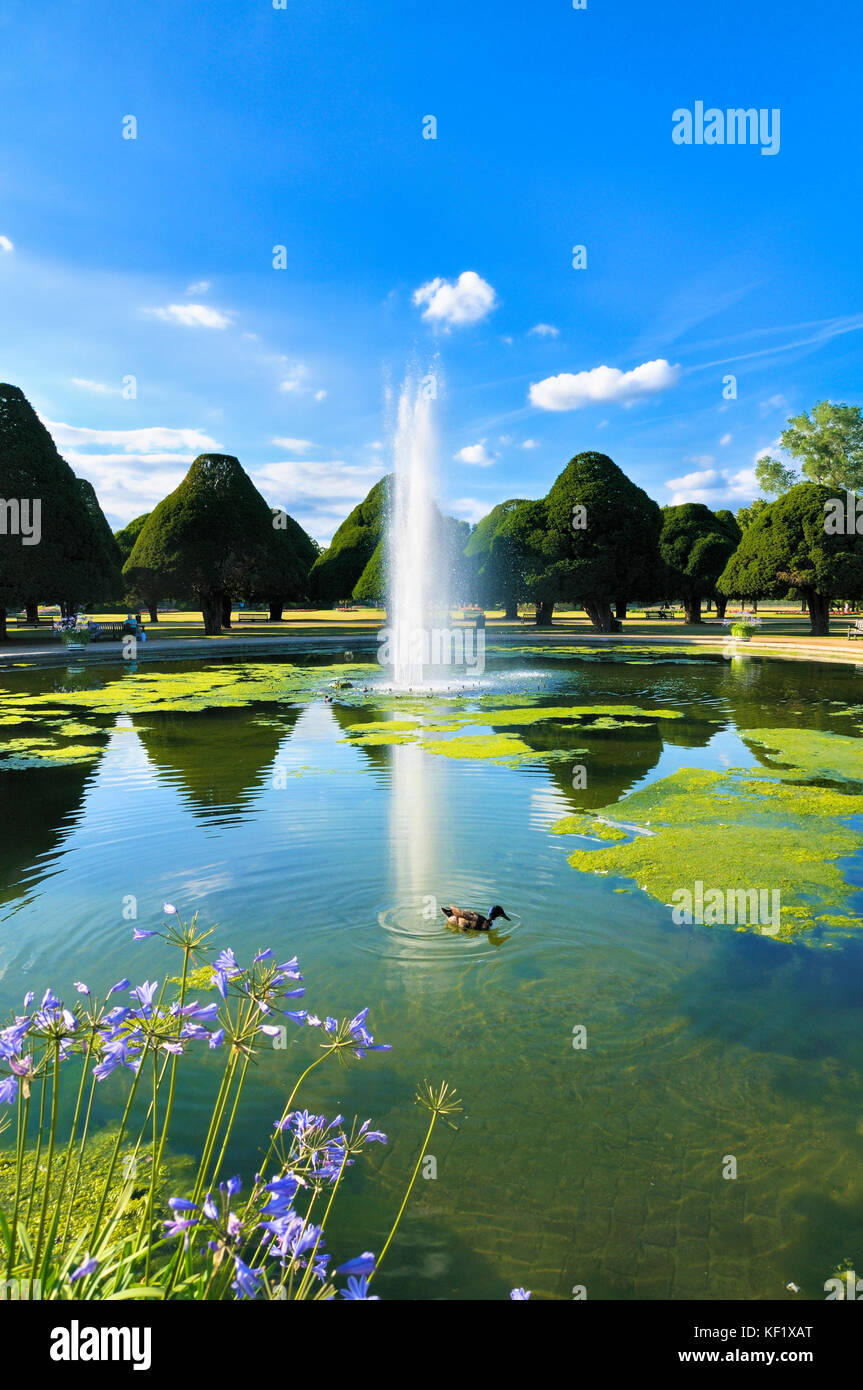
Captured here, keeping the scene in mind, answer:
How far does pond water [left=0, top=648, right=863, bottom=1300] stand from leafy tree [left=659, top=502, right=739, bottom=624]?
46.4 metres

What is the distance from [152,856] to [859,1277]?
23.4 feet

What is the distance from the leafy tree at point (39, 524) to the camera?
37.3 m

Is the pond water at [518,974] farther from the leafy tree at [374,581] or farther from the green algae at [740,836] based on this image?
the leafy tree at [374,581]

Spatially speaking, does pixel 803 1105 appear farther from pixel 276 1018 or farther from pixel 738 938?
pixel 276 1018

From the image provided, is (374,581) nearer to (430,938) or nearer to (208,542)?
A: (208,542)

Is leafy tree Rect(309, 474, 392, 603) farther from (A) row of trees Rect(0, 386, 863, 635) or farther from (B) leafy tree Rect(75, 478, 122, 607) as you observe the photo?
(B) leafy tree Rect(75, 478, 122, 607)

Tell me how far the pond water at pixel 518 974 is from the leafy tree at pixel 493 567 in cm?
4284

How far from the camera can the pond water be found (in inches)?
144

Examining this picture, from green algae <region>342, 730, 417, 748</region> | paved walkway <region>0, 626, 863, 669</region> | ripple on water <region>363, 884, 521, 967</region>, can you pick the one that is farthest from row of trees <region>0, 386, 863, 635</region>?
ripple on water <region>363, 884, 521, 967</region>

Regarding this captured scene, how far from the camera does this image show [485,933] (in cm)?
662

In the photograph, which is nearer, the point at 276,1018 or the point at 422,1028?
the point at 422,1028

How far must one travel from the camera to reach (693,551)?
2282 inches

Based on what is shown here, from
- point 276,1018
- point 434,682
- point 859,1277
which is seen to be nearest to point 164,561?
point 434,682
